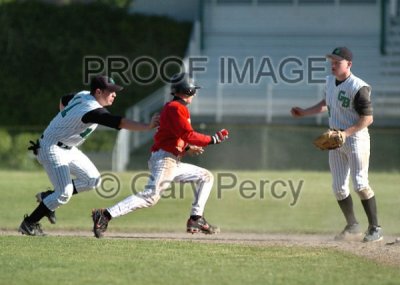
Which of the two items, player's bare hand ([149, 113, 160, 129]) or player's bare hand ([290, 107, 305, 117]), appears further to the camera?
player's bare hand ([290, 107, 305, 117])

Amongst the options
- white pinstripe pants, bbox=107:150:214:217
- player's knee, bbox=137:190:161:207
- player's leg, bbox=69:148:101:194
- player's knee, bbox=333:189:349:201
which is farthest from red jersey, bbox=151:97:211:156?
player's knee, bbox=333:189:349:201

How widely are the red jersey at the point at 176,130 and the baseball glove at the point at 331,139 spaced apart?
122cm

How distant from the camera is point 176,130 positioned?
11375 millimetres

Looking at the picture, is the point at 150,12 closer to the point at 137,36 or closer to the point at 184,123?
the point at 137,36

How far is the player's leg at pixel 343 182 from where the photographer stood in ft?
40.0

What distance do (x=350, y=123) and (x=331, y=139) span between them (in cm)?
52

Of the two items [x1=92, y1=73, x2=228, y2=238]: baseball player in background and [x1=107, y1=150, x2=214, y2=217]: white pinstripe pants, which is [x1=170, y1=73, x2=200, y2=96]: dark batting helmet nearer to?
[x1=92, y1=73, x2=228, y2=238]: baseball player in background

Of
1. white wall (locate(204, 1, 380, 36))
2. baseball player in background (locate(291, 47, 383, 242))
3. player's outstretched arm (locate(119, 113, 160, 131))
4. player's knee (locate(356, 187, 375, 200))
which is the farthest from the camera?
white wall (locate(204, 1, 380, 36))

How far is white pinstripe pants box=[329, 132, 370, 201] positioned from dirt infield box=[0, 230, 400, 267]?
26.2 inches

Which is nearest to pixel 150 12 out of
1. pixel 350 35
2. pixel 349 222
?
pixel 350 35

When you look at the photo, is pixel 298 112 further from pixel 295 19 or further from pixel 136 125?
pixel 295 19

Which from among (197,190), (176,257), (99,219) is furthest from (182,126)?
(176,257)

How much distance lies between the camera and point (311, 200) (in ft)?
62.7

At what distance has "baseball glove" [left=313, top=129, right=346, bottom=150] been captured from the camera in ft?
38.0
